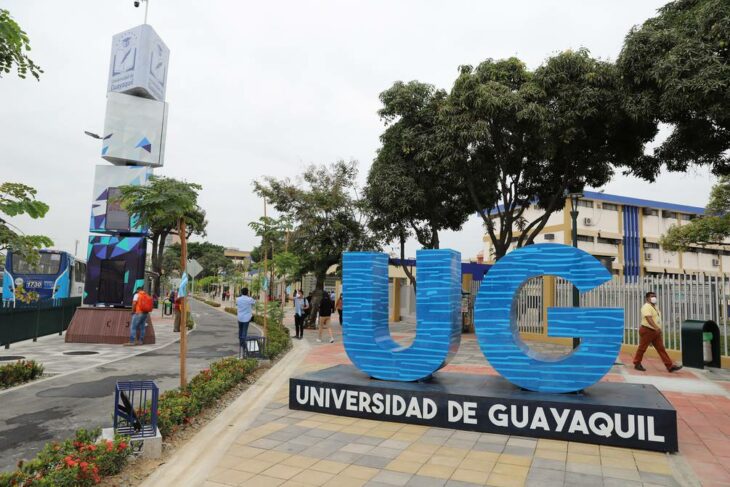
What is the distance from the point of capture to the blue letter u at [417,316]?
22.2 feet

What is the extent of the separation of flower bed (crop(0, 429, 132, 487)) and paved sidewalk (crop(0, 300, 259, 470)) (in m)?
1.17

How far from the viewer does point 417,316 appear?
702 cm

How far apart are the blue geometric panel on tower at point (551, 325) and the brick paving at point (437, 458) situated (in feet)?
2.78

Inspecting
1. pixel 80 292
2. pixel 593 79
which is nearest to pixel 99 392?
pixel 593 79

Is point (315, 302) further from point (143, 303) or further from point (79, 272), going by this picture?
point (79, 272)

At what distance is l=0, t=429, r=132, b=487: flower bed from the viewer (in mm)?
3797

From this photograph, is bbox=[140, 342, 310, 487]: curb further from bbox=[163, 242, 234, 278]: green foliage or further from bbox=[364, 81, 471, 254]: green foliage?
bbox=[163, 242, 234, 278]: green foliage

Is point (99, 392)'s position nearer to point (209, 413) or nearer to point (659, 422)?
point (209, 413)

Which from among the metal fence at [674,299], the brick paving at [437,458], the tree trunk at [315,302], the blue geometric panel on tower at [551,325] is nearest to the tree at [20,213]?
the brick paving at [437,458]

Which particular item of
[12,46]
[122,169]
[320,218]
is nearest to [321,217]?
[320,218]

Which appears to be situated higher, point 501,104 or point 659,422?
point 501,104

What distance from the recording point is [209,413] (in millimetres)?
7082

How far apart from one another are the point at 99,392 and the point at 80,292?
65.9 ft

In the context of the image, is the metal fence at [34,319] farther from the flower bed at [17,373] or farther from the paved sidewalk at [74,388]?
the flower bed at [17,373]
